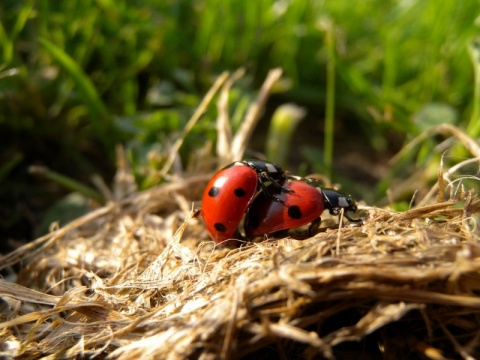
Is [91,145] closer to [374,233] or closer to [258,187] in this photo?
[258,187]

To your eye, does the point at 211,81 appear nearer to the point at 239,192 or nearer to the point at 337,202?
the point at 239,192

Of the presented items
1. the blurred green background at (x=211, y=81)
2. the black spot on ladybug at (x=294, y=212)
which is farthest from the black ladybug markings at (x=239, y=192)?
the blurred green background at (x=211, y=81)

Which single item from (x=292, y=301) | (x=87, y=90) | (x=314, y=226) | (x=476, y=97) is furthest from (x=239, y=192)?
(x=476, y=97)

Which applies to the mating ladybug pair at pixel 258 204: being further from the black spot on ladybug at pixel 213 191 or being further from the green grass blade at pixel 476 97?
the green grass blade at pixel 476 97

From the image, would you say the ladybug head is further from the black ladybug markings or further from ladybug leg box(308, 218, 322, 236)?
the black ladybug markings

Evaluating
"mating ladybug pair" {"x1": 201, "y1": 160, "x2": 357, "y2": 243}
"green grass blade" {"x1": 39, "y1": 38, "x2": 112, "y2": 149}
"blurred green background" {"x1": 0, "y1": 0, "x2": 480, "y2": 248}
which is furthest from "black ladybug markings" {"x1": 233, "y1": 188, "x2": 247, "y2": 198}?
Answer: "green grass blade" {"x1": 39, "y1": 38, "x2": 112, "y2": 149}

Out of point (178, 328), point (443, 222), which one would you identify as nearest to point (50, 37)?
point (178, 328)
